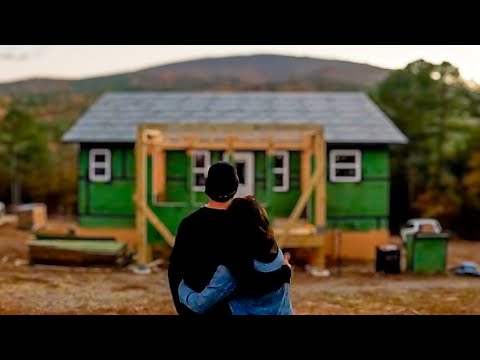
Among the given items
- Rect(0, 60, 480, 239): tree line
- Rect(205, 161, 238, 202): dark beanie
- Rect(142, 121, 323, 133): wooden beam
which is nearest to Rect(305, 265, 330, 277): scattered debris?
Rect(142, 121, 323, 133): wooden beam

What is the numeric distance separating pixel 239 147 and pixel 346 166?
203 cm

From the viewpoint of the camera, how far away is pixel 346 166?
1154 centimetres

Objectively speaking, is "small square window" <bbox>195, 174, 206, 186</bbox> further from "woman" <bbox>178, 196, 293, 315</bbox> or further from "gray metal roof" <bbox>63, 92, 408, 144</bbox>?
"woman" <bbox>178, 196, 293, 315</bbox>

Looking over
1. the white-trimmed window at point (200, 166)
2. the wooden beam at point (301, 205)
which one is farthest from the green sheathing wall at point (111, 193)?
the wooden beam at point (301, 205)

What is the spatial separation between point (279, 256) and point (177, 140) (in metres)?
8.41

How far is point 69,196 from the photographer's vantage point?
1606 centimetres

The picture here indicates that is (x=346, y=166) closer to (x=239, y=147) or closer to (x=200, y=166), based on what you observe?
(x=239, y=147)

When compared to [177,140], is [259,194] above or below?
below

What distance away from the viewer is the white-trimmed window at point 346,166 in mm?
11492

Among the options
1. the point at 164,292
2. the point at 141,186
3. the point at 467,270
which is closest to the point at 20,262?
the point at 141,186

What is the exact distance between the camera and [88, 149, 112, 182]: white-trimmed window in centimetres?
1166
